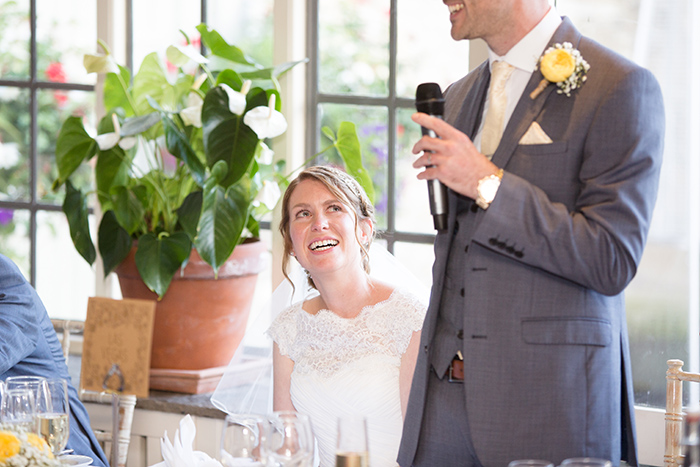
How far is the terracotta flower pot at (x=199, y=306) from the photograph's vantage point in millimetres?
2727

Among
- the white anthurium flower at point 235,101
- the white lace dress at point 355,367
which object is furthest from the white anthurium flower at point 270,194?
the white lace dress at point 355,367

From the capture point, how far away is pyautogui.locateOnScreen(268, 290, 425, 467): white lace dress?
7.09 ft

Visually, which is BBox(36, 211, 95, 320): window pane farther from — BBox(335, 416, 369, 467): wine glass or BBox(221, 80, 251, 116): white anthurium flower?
BBox(335, 416, 369, 467): wine glass

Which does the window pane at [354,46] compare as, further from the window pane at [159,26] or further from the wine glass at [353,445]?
the wine glass at [353,445]

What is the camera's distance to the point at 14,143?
3479 mm

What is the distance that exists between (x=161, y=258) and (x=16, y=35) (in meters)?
1.38

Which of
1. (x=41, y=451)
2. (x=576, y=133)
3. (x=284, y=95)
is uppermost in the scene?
(x=284, y=95)

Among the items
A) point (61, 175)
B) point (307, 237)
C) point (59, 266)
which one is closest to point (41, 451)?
point (307, 237)

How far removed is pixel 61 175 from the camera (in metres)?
2.73

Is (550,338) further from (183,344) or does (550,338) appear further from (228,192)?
(183,344)

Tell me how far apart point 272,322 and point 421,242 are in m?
0.66

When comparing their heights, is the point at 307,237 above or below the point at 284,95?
below

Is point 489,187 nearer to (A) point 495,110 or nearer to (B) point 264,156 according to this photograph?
(A) point 495,110

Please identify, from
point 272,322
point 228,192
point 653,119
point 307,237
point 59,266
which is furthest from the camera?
point 59,266
